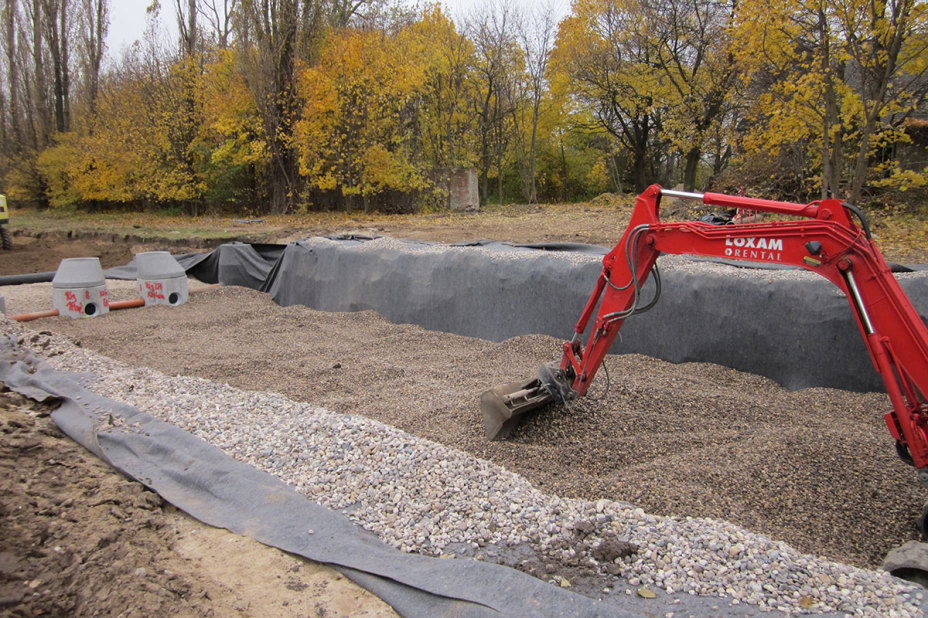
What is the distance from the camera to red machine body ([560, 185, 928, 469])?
269 centimetres

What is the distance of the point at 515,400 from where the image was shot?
3.97 meters

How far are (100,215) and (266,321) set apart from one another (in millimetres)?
19225

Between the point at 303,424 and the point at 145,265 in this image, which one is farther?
the point at 145,265

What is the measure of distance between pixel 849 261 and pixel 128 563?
11.4 feet

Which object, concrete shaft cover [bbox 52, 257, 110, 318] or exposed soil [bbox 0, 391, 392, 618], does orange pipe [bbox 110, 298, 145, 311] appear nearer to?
concrete shaft cover [bbox 52, 257, 110, 318]

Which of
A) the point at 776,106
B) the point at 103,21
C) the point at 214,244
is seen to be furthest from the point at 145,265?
the point at 103,21

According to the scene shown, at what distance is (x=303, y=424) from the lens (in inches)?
156

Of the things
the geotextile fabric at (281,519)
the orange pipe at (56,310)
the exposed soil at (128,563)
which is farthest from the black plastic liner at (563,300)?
the exposed soil at (128,563)

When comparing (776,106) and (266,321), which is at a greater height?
(776,106)

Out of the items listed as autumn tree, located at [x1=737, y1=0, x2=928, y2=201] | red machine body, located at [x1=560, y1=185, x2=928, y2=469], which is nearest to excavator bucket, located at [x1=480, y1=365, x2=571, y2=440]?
red machine body, located at [x1=560, y1=185, x2=928, y2=469]

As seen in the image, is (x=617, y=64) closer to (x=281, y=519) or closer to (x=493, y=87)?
(x=493, y=87)

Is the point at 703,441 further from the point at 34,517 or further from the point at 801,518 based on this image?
the point at 34,517

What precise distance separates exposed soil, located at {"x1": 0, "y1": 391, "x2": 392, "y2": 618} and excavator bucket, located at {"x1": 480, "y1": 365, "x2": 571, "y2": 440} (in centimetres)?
153

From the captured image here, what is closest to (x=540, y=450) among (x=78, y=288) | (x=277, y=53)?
(x=78, y=288)
